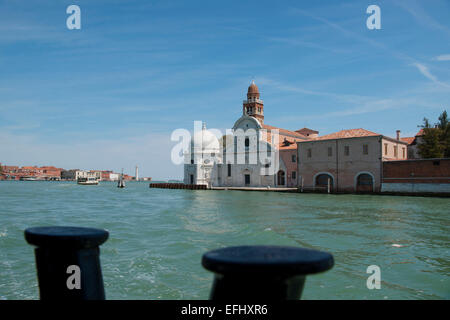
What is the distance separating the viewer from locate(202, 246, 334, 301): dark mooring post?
3.70 ft

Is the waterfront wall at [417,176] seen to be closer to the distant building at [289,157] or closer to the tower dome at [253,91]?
the distant building at [289,157]

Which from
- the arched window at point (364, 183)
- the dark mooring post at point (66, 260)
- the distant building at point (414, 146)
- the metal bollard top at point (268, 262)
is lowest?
the arched window at point (364, 183)

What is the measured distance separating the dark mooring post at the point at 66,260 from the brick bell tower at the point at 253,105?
41696mm

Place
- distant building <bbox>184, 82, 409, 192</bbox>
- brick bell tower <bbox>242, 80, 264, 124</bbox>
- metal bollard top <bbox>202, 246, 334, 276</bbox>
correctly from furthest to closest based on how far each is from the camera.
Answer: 1. brick bell tower <bbox>242, 80, 264, 124</bbox>
2. distant building <bbox>184, 82, 409, 192</bbox>
3. metal bollard top <bbox>202, 246, 334, 276</bbox>

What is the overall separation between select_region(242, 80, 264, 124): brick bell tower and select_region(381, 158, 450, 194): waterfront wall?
1818 centimetres

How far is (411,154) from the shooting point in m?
36.1

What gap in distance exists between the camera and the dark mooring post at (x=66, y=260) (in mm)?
1605

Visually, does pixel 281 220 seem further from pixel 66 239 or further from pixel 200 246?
pixel 66 239

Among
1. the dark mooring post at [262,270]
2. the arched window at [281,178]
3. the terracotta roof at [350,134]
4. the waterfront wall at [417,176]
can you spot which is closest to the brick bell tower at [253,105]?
the arched window at [281,178]

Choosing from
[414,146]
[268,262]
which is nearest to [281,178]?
[414,146]

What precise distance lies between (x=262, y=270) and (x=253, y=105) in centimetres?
4286

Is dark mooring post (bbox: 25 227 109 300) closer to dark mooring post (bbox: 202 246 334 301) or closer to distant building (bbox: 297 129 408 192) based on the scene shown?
dark mooring post (bbox: 202 246 334 301)

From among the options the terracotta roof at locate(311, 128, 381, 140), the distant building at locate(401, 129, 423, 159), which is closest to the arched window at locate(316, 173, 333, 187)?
the terracotta roof at locate(311, 128, 381, 140)

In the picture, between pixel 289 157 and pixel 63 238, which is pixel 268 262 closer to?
pixel 63 238
